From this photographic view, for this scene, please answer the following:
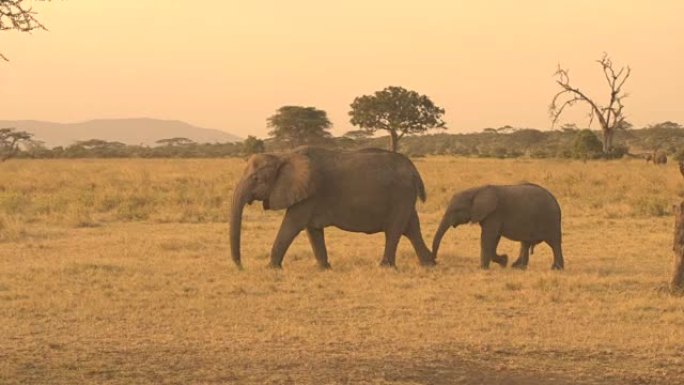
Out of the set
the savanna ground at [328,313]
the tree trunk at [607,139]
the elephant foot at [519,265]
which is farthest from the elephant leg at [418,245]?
the tree trunk at [607,139]

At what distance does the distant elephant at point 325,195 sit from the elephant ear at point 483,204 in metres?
0.94

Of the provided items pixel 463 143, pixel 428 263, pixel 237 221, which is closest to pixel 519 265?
pixel 428 263

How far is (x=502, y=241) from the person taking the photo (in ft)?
60.5

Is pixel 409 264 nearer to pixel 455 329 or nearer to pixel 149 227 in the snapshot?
pixel 455 329

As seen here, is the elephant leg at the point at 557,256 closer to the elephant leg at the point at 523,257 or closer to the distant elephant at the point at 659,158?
the elephant leg at the point at 523,257

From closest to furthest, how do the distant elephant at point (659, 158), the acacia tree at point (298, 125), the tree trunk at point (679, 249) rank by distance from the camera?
the tree trunk at point (679, 249)
the distant elephant at point (659, 158)
the acacia tree at point (298, 125)

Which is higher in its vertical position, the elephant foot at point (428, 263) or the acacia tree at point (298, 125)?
the acacia tree at point (298, 125)

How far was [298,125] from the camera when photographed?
7094cm

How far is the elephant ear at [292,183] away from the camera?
1311 cm

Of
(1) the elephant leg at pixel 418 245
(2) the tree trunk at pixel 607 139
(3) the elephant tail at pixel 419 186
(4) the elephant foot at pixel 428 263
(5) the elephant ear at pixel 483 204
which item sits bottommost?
(4) the elephant foot at pixel 428 263

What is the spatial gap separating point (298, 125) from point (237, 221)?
191 feet

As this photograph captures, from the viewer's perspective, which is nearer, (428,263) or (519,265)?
(428,263)

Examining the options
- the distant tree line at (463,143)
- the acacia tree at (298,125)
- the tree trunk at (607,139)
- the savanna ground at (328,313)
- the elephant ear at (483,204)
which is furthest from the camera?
the acacia tree at (298,125)

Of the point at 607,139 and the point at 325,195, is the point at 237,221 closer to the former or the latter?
the point at 325,195
